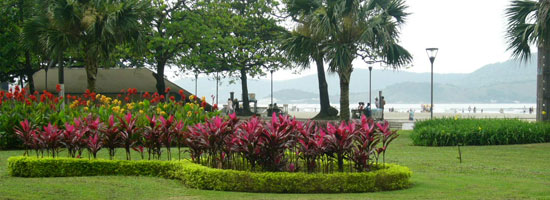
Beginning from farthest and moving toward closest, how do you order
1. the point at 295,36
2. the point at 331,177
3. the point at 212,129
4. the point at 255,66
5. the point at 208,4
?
the point at 255,66 < the point at 208,4 < the point at 295,36 < the point at 212,129 < the point at 331,177

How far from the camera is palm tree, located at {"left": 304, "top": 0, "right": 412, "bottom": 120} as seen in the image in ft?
75.4

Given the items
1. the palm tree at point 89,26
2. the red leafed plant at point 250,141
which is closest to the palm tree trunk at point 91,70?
the palm tree at point 89,26

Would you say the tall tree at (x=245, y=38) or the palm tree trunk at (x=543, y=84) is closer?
the palm tree trunk at (x=543, y=84)

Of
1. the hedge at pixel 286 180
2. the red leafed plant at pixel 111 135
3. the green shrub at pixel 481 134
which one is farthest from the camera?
the green shrub at pixel 481 134

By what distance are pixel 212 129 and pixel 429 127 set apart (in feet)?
38.4

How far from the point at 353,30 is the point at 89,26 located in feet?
33.1

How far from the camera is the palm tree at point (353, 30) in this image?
904 inches

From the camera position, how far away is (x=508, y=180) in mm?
9812

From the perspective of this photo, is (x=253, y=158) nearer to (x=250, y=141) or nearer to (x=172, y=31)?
(x=250, y=141)

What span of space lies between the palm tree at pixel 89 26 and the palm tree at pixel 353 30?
7137 mm

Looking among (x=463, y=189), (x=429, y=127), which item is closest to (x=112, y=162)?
(x=463, y=189)

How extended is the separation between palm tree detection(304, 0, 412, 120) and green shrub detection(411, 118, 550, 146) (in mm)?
5014

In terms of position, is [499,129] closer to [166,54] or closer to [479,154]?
[479,154]

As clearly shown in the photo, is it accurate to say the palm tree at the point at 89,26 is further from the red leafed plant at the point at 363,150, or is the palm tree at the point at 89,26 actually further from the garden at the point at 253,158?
the red leafed plant at the point at 363,150
